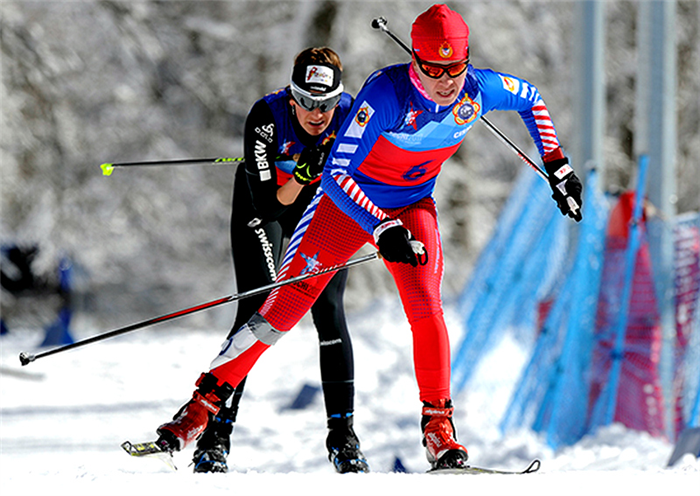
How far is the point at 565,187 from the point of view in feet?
12.3

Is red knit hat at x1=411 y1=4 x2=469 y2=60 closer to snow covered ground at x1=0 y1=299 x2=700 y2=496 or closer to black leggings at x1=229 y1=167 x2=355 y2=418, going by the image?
black leggings at x1=229 y1=167 x2=355 y2=418

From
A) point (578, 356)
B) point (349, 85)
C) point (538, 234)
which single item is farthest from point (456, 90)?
point (349, 85)

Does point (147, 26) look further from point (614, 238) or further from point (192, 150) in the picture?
point (614, 238)

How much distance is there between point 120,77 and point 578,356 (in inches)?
360

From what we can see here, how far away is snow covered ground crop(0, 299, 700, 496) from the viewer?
272 centimetres

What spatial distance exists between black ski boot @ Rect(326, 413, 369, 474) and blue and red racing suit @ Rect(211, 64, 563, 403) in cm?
51

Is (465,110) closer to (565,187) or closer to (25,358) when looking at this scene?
(565,187)

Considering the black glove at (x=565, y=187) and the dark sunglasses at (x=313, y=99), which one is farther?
the dark sunglasses at (x=313, y=99)

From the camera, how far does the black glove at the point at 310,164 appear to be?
387cm

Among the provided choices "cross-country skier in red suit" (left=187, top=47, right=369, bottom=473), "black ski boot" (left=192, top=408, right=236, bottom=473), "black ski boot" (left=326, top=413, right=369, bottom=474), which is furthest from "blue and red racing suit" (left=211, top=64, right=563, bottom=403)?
"black ski boot" (left=326, top=413, right=369, bottom=474)

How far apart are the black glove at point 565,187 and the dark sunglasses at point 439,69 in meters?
0.63

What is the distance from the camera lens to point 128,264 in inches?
618

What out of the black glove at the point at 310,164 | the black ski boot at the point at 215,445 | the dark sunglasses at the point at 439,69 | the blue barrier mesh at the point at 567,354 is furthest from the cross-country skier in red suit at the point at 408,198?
the blue barrier mesh at the point at 567,354

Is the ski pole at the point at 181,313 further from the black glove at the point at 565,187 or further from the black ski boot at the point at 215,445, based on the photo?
the black glove at the point at 565,187
